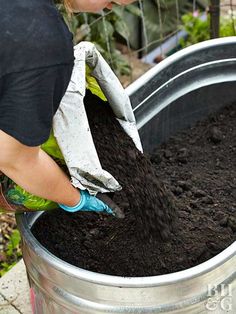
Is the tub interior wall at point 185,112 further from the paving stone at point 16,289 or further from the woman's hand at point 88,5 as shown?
the woman's hand at point 88,5

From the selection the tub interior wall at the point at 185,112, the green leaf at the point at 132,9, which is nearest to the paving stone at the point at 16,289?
the tub interior wall at the point at 185,112

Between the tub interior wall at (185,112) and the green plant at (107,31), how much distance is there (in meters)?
0.78

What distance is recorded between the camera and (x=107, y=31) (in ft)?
10.6

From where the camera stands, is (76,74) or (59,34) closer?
(59,34)

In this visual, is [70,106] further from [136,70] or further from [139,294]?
[136,70]

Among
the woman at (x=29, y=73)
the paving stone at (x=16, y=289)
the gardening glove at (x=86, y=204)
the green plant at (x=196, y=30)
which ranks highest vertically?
the woman at (x=29, y=73)

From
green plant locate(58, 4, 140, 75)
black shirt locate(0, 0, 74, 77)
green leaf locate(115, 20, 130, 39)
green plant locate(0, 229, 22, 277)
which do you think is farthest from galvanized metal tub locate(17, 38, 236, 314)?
green leaf locate(115, 20, 130, 39)

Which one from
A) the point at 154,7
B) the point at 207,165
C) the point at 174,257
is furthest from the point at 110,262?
the point at 154,7

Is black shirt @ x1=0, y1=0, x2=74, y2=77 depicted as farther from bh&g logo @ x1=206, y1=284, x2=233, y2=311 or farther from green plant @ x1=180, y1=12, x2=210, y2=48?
green plant @ x1=180, y1=12, x2=210, y2=48

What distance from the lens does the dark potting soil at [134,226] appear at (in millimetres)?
1847

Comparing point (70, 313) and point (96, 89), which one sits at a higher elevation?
point (96, 89)

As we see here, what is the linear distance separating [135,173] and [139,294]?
41 centimetres

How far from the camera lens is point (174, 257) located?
1.84 m

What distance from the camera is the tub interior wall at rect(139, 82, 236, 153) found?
237 centimetres
